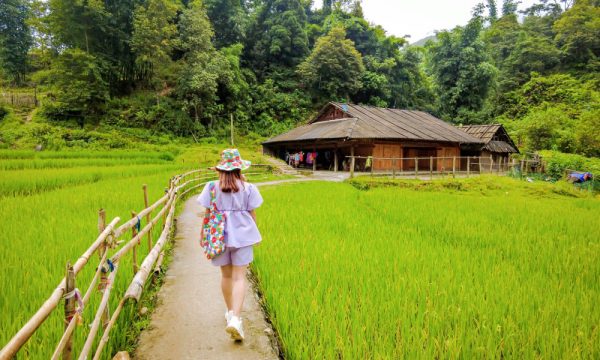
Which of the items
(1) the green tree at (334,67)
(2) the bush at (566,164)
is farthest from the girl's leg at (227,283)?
(1) the green tree at (334,67)

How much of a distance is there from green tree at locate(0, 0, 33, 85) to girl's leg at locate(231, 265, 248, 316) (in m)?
45.5

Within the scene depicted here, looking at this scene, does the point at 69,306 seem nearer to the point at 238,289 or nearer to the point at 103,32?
the point at 238,289

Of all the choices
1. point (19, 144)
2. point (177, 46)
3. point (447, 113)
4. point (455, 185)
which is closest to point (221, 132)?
point (177, 46)

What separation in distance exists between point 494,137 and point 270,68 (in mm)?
25266

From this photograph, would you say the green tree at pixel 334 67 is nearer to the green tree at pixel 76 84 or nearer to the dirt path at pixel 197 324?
the green tree at pixel 76 84

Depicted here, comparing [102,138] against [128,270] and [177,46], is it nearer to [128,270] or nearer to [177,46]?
[177,46]

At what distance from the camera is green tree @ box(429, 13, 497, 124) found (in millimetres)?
35812

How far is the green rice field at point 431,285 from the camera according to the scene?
7.54 ft

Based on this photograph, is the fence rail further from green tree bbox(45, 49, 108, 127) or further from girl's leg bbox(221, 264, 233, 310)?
girl's leg bbox(221, 264, 233, 310)

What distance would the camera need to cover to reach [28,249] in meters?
3.78

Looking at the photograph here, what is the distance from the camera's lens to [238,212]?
262 centimetres

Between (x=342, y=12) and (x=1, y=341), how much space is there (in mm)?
46579

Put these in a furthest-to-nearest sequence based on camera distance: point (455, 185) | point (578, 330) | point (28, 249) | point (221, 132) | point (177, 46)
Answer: point (221, 132)
point (177, 46)
point (455, 185)
point (28, 249)
point (578, 330)

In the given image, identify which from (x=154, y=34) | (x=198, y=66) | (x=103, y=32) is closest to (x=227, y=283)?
(x=198, y=66)
